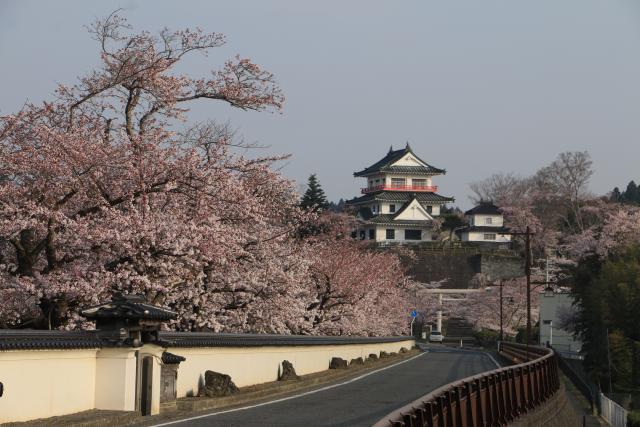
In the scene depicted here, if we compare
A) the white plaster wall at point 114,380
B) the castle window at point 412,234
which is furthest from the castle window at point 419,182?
the white plaster wall at point 114,380

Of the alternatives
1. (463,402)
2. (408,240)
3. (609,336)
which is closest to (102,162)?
(463,402)

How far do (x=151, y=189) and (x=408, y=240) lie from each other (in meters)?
111

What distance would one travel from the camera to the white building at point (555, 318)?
79.1m

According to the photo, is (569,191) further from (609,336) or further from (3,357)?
(3,357)

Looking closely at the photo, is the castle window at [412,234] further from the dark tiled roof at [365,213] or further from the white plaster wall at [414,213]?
the dark tiled roof at [365,213]

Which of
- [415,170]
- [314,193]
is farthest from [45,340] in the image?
[415,170]

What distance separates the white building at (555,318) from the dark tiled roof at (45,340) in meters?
66.4

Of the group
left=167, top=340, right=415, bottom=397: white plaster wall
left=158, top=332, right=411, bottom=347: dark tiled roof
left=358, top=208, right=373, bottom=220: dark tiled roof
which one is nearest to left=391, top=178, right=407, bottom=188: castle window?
left=358, top=208, right=373, bottom=220: dark tiled roof

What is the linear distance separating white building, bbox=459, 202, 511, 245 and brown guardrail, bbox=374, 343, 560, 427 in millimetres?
111375

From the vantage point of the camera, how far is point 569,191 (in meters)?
115

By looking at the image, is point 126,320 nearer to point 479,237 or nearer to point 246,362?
point 246,362

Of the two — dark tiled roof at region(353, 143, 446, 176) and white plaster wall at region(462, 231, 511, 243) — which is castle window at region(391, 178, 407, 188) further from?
white plaster wall at region(462, 231, 511, 243)

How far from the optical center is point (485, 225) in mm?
137750

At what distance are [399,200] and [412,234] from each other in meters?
6.19
